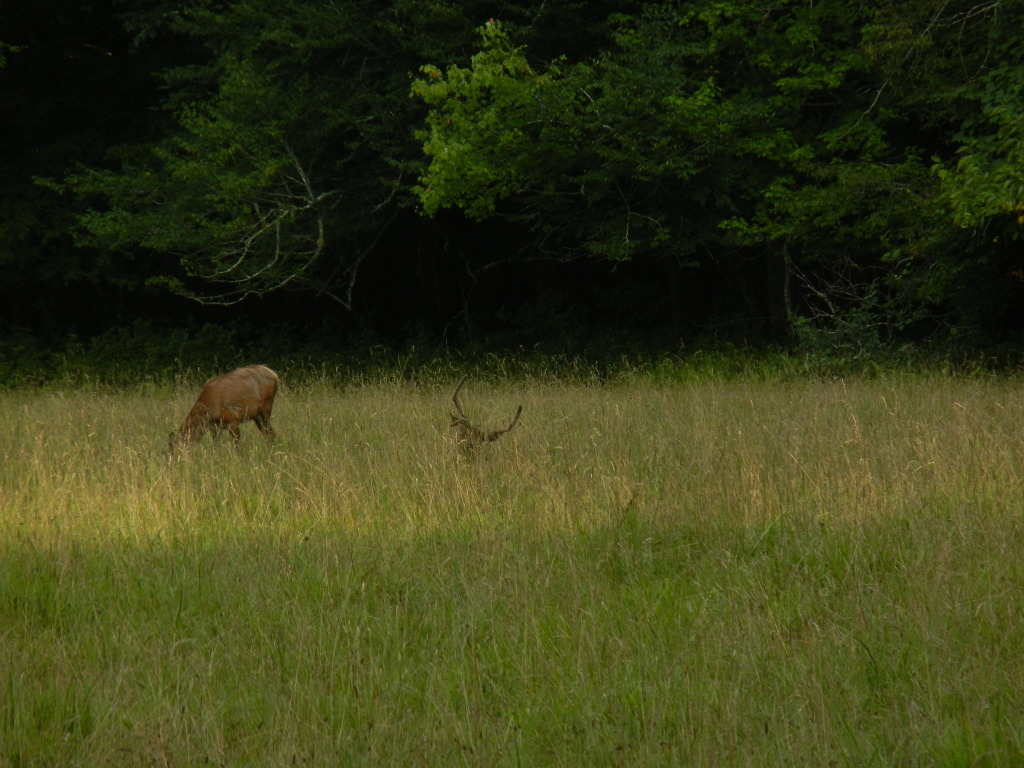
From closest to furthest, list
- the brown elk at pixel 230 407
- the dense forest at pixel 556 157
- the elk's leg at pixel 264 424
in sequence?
the brown elk at pixel 230 407 < the elk's leg at pixel 264 424 < the dense forest at pixel 556 157

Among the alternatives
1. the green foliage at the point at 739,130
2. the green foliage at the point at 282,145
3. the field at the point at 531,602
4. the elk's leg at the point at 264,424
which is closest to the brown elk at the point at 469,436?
the field at the point at 531,602

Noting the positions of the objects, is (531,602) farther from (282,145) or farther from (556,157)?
(282,145)

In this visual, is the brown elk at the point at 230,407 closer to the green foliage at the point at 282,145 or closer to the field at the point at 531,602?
the field at the point at 531,602

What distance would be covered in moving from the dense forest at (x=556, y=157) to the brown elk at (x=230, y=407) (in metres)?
6.10

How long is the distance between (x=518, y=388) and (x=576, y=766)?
33.6ft

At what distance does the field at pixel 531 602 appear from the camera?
3203 mm

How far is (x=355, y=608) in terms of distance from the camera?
446 centimetres

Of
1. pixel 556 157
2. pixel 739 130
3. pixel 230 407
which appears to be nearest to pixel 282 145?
pixel 556 157

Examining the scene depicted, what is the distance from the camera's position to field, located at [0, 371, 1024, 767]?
3.20 metres

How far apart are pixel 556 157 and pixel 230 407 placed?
777cm

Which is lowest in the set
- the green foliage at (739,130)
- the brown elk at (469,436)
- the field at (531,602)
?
the field at (531,602)

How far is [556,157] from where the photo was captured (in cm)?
1521

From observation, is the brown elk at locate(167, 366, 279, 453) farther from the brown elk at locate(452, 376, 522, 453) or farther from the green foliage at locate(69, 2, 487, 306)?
the green foliage at locate(69, 2, 487, 306)

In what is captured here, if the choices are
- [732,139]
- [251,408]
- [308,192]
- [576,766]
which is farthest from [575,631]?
[308,192]
